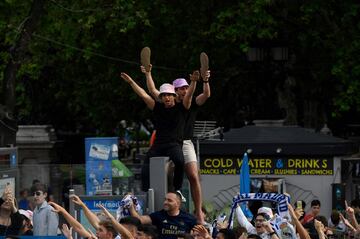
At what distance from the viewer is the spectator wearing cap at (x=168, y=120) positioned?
13.6 meters

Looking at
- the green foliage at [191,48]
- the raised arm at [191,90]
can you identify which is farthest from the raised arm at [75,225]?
the green foliage at [191,48]

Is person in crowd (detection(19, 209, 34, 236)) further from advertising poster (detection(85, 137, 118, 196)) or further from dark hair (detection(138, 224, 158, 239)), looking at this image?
dark hair (detection(138, 224, 158, 239))

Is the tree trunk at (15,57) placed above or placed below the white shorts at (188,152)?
above

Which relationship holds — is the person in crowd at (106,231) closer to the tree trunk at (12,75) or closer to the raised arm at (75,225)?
the raised arm at (75,225)

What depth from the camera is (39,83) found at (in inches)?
1644

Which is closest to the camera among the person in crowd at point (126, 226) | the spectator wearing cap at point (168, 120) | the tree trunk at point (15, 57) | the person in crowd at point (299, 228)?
the person in crowd at point (126, 226)

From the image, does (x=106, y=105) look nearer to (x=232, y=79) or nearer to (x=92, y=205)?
(x=232, y=79)

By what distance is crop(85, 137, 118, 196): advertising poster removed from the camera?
1694 centimetres

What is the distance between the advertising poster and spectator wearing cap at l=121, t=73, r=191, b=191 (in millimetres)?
2743

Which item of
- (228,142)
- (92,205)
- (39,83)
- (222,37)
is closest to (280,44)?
(228,142)

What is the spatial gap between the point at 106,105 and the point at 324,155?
13.3 metres

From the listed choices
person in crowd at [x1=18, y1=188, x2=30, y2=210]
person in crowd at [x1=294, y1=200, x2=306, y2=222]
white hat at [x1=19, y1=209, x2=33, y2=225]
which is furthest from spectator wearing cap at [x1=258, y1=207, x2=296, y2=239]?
person in crowd at [x1=18, y1=188, x2=30, y2=210]

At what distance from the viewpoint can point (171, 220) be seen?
514 inches

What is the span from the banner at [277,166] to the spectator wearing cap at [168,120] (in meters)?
11.1
